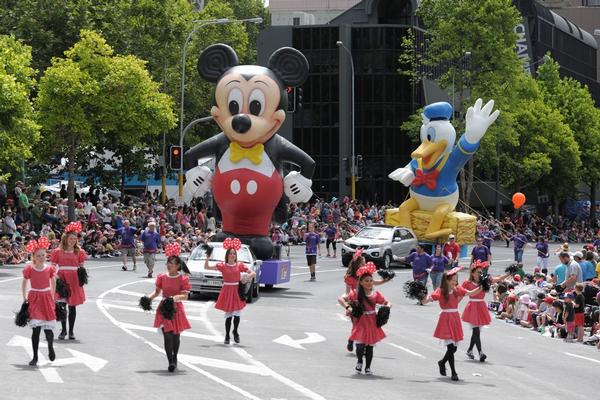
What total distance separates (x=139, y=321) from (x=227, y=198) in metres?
9.08

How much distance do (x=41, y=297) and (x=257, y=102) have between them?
611 inches

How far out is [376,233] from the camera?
4294 centimetres

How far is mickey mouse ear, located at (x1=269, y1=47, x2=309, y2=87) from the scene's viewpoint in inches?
1276

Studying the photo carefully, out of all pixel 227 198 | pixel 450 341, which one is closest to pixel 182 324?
pixel 450 341

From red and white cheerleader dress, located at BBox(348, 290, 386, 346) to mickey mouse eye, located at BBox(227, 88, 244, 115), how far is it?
15.2 metres

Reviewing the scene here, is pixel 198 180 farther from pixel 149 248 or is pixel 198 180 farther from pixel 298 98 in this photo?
pixel 298 98

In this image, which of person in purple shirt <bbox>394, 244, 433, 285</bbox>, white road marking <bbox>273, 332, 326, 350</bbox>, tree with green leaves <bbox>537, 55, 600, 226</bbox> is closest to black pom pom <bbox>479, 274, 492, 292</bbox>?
white road marking <bbox>273, 332, 326, 350</bbox>

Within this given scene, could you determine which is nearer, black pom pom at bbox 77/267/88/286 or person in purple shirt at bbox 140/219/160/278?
black pom pom at bbox 77/267/88/286

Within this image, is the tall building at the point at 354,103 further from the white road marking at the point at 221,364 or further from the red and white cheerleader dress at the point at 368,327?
the red and white cheerleader dress at the point at 368,327

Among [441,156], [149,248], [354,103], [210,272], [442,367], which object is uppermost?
[354,103]

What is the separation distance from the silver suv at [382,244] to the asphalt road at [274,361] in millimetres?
13184

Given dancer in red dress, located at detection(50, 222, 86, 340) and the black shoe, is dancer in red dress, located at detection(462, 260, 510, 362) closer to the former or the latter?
the black shoe

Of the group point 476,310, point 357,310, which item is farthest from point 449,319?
point 476,310

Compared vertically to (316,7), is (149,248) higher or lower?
lower
